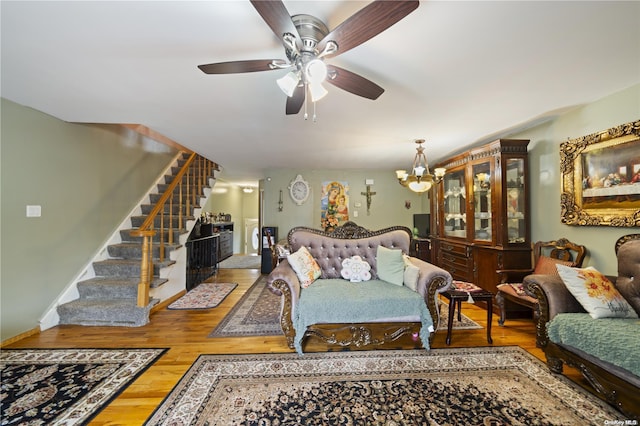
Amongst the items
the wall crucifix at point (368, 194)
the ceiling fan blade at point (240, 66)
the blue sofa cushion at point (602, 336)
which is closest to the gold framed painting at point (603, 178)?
the blue sofa cushion at point (602, 336)

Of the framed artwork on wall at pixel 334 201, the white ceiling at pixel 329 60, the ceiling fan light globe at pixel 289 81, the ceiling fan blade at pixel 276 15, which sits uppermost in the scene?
the white ceiling at pixel 329 60

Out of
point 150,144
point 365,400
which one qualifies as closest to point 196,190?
point 150,144

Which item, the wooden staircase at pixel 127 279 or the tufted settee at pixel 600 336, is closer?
the tufted settee at pixel 600 336

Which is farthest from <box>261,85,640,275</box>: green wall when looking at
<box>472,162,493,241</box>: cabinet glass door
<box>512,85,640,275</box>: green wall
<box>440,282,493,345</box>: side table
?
<box>440,282,493,345</box>: side table

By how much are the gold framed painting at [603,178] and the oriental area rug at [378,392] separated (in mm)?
1535

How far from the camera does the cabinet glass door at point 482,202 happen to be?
3402mm

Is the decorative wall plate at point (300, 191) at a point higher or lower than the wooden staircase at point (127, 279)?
higher

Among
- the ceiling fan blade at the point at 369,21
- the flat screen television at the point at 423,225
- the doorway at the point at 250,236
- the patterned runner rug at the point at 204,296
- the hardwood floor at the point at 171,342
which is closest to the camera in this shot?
the ceiling fan blade at the point at 369,21

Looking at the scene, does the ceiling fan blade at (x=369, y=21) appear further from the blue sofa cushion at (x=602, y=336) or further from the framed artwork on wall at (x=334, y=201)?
the framed artwork on wall at (x=334, y=201)

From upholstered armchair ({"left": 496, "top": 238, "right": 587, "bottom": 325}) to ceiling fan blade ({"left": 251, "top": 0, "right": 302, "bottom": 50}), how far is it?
3096 millimetres

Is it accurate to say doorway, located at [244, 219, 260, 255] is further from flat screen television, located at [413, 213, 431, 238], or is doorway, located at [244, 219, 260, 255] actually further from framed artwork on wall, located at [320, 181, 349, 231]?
flat screen television, located at [413, 213, 431, 238]

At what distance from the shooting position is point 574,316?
1.90 m

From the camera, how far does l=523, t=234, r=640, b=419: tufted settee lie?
59.3 inches

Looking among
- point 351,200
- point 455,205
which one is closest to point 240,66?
point 455,205
